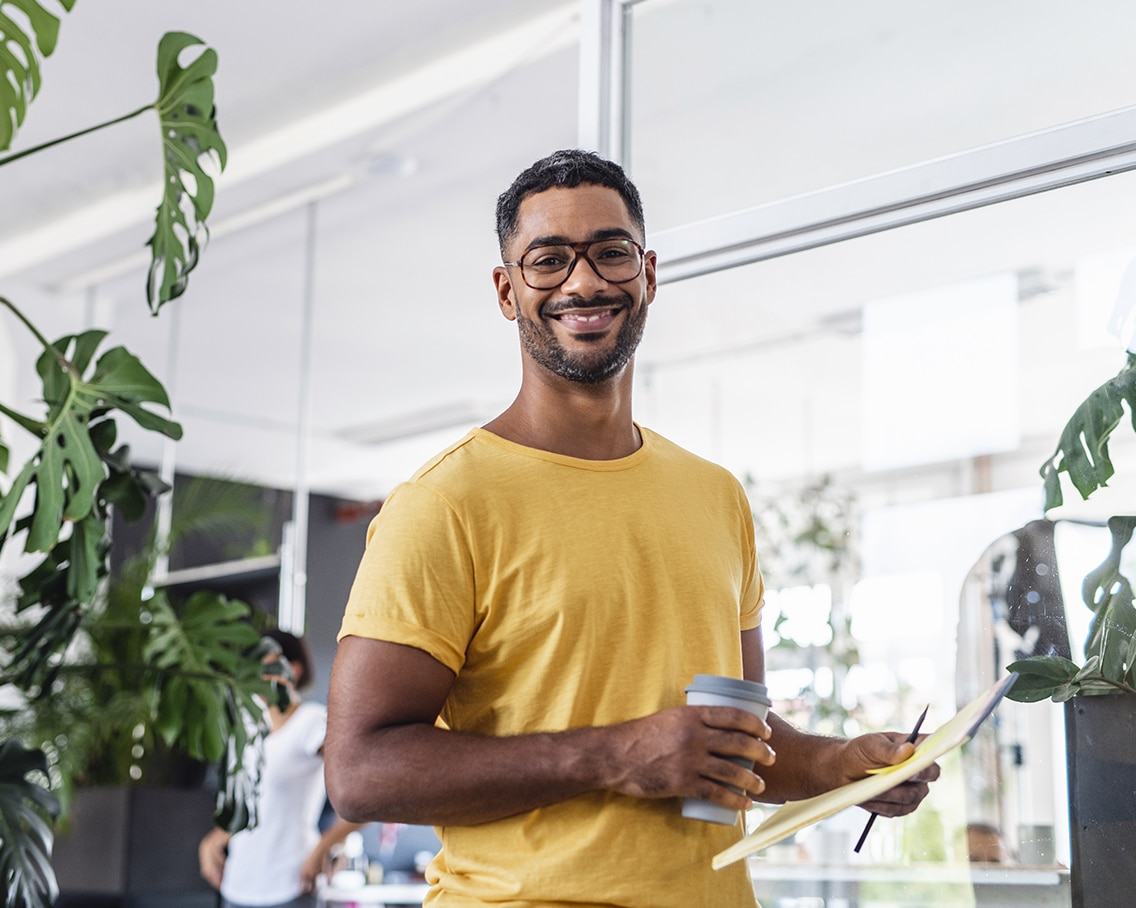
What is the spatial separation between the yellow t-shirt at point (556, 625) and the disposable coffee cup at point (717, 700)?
0.28 ft

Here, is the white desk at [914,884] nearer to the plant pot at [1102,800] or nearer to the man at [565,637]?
the plant pot at [1102,800]

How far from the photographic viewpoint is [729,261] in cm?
233

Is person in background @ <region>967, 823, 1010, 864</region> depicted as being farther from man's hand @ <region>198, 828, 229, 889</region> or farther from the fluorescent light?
man's hand @ <region>198, 828, 229, 889</region>

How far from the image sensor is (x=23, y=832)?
2.27 metres

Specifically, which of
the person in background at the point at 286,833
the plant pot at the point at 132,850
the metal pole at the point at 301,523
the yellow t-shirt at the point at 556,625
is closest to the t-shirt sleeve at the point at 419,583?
the yellow t-shirt at the point at 556,625

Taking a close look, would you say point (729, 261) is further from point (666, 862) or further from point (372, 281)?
point (372, 281)

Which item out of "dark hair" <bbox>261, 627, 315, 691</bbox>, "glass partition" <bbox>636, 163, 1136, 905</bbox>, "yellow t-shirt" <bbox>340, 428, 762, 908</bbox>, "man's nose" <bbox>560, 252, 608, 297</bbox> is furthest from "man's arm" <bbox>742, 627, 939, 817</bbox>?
"dark hair" <bbox>261, 627, 315, 691</bbox>

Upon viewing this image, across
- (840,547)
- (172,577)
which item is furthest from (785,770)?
(172,577)

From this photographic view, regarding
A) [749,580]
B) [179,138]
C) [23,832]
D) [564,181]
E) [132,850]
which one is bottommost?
[132,850]

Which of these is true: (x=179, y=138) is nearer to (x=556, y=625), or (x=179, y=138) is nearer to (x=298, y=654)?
(x=556, y=625)

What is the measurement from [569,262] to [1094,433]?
0.92m

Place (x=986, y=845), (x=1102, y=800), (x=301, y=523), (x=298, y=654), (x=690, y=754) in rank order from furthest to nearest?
1. (x=301, y=523)
2. (x=298, y=654)
3. (x=986, y=845)
4. (x=1102, y=800)
5. (x=690, y=754)

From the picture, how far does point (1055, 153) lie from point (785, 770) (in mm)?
1039

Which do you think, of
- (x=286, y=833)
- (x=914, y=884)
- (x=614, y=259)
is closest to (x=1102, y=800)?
(x=914, y=884)
